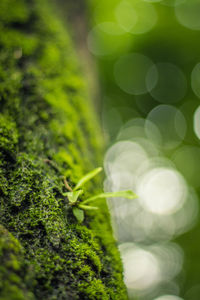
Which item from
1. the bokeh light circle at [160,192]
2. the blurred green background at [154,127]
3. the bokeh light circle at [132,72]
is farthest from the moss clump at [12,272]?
the bokeh light circle at [160,192]

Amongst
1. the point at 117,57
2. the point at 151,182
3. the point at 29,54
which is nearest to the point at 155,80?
the point at 117,57

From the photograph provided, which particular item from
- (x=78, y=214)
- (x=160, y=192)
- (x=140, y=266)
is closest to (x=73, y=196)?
(x=78, y=214)

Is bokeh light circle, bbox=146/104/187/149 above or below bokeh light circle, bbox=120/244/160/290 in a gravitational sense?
above

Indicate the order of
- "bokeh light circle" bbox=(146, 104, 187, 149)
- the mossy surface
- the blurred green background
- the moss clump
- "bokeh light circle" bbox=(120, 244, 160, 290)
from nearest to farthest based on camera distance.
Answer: the moss clump, the mossy surface, the blurred green background, "bokeh light circle" bbox=(146, 104, 187, 149), "bokeh light circle" bbox=(120, 244, 160, 290)

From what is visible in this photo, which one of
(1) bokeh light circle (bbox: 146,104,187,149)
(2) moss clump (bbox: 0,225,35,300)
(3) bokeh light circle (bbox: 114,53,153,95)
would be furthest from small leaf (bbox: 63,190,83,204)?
(1) bokeh light circle (bbox: 146,104,187,149)

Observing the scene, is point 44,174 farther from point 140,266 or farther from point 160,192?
point 140,266

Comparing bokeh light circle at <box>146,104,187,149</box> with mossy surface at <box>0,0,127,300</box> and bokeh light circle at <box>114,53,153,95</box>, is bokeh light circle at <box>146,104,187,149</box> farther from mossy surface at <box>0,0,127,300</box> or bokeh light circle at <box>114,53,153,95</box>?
mossy surface at <box>0,0,127,300</box>

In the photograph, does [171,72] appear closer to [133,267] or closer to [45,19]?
[45,19]
